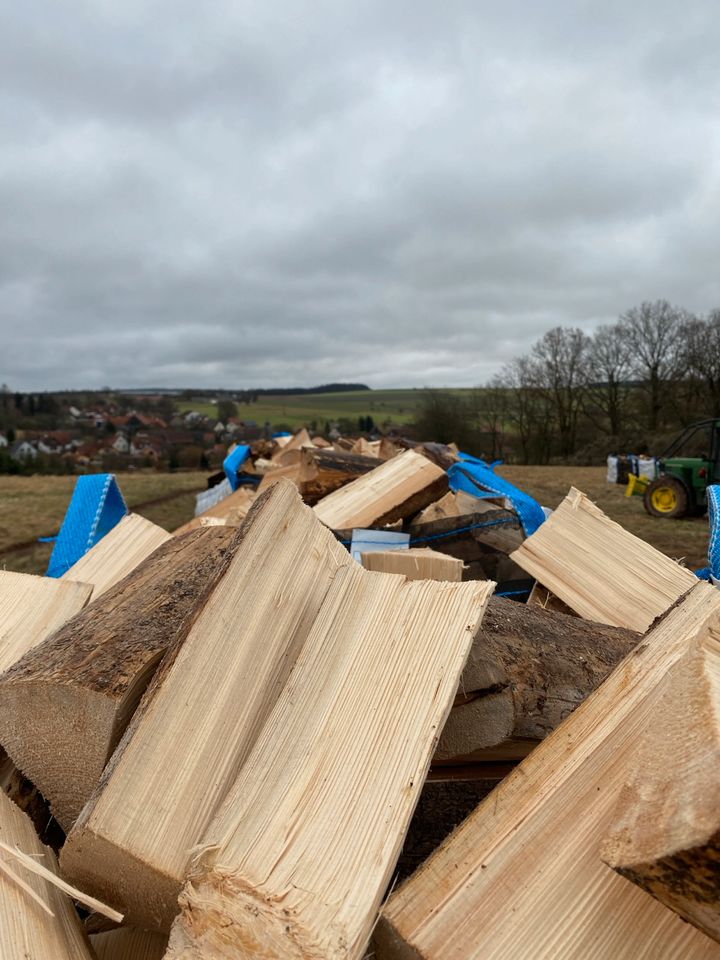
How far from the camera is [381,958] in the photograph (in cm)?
129

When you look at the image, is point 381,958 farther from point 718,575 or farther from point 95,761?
point 718,575

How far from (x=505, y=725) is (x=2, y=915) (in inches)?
46.2

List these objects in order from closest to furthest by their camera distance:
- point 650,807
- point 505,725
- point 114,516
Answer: point 650,807
point 505,725
point 114,516

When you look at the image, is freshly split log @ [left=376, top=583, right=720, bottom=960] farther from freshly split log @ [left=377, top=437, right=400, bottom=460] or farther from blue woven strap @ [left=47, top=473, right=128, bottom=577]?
freshly split log @ [left=377, top=437, right=400, bottom=460]

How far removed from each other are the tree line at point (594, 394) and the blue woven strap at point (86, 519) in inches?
1068

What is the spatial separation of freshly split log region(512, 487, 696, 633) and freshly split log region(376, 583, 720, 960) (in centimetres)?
128

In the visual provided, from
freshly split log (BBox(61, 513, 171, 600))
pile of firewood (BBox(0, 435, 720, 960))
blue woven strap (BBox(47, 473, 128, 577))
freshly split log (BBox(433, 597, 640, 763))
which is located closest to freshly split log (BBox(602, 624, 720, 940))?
pile of firewood (BBox(0, 435, 720, 960))

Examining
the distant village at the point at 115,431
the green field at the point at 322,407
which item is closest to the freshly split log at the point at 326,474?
the distant village at the point at 115,431

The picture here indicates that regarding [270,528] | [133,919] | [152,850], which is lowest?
[133,919]

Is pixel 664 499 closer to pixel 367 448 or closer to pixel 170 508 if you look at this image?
pixel 367 448

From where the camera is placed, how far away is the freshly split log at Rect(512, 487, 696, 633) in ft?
8.70

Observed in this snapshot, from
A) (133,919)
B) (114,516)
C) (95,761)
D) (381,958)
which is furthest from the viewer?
(114,516)

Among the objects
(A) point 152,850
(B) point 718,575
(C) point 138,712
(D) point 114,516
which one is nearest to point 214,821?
(A) point 152,850

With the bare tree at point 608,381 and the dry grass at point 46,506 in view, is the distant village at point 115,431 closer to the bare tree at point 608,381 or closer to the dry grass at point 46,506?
the dry grass at point 46,506
